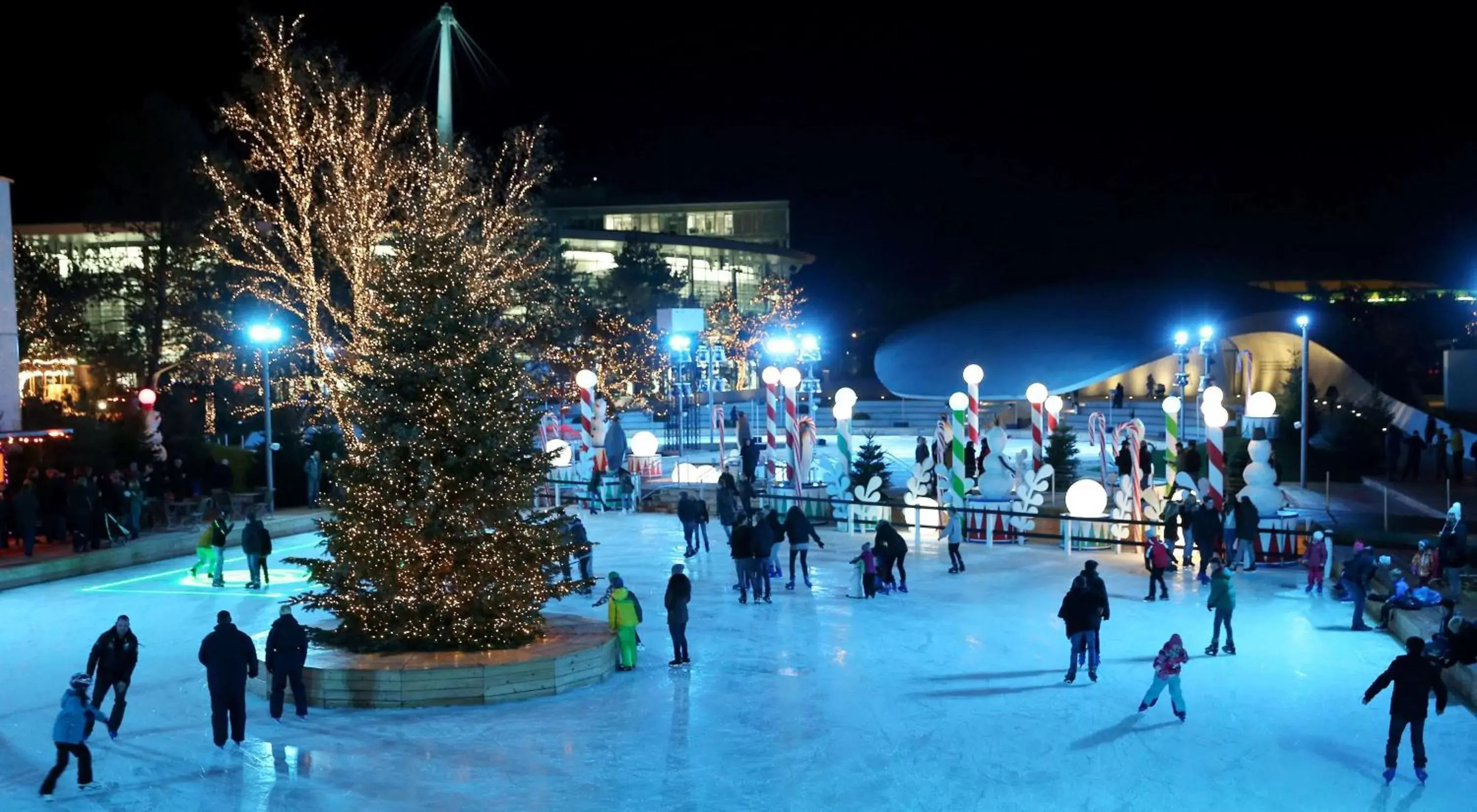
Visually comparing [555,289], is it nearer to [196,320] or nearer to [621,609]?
[196,320]

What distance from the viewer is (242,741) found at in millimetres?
9898

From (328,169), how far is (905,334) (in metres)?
22.9

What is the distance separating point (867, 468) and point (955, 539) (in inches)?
275

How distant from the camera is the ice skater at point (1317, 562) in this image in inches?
623

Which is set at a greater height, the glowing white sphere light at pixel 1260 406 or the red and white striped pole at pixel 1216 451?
the glowing white sphere light at pixel 1260 406

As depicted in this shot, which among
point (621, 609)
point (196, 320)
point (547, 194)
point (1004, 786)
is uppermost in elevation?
point (547, 194)

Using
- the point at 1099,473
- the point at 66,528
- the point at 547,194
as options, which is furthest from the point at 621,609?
the point at 547,194

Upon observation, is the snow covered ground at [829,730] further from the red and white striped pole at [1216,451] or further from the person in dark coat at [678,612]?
the red and white striped pole at [1216,451]

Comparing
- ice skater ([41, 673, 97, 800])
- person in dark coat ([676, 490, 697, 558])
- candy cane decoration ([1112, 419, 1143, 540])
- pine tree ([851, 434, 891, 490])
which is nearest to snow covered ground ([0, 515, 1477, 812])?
ice skater ([41, 673, 97, 800])

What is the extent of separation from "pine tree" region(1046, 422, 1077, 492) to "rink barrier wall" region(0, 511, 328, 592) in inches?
536

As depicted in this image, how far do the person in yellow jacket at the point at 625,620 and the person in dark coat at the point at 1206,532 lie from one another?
8.03 m

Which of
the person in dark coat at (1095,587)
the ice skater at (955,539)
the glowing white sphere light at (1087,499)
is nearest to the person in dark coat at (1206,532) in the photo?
the glowing white sphere light at (1087,499)

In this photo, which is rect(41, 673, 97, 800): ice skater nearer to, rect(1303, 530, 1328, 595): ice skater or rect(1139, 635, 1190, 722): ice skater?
rect(1139, 635, 1190, 722): ice skater

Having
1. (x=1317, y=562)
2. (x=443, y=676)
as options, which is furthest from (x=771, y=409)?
(x=443, y=676)
